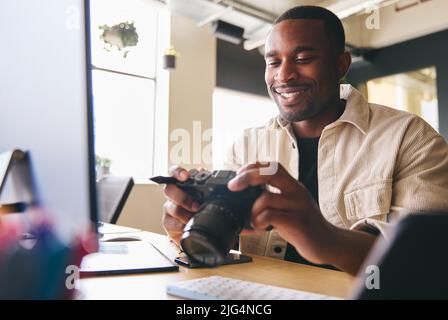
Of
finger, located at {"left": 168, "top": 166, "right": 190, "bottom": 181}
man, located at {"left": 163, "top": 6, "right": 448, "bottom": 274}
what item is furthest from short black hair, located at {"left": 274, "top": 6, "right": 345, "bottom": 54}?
finger, located at {"left": 168, "top": 166, "right": 190, "bottom": 181}

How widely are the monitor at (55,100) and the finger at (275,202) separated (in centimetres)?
25

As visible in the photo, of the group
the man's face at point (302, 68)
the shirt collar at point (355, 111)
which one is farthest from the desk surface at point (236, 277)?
the man's face at point (302, 68)

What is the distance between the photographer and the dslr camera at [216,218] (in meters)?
0.54

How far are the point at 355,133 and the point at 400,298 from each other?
3.25ft

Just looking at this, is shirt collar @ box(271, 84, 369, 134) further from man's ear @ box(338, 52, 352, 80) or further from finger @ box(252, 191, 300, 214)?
finger @ box(252, 191, 300, 214)

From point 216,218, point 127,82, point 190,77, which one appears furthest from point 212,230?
point 190,77

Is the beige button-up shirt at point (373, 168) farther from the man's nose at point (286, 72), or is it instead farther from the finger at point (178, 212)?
the finger at point (178, 212)

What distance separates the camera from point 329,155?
4.13ft

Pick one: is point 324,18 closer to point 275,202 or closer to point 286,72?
point 286,72

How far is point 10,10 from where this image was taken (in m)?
0.69

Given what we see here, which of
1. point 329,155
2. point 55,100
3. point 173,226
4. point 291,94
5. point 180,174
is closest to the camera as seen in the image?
point 55,100

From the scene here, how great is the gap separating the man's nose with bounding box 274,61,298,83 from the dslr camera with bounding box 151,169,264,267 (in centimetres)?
77

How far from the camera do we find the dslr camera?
535 mm

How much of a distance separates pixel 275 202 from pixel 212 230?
0.13 meters
